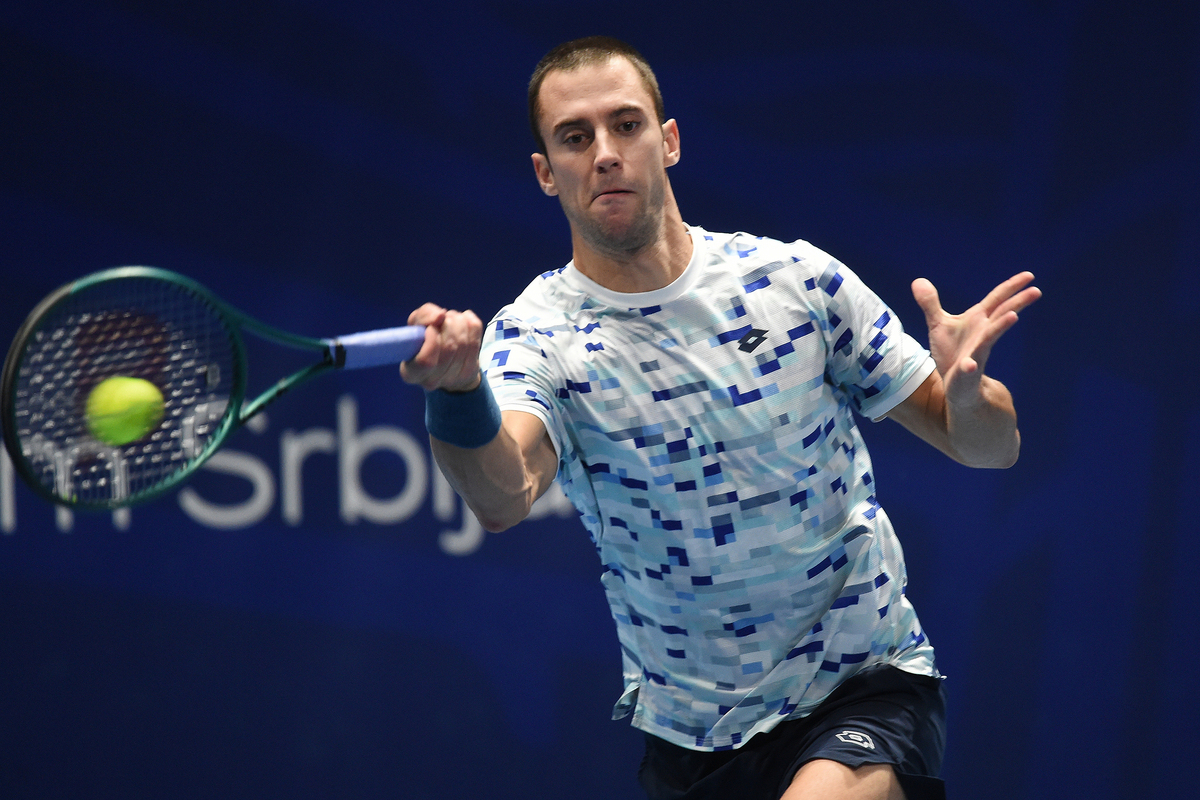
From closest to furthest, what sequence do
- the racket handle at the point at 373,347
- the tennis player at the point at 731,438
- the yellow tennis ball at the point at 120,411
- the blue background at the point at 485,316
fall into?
the racket handle at the point at 373,347
the yellow tennis ball at the point at 120,411
the tennis player at the point at 731,438
the blue background at the point at 485,316

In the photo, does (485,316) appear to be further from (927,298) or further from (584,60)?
(927,298)

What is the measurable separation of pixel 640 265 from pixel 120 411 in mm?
942

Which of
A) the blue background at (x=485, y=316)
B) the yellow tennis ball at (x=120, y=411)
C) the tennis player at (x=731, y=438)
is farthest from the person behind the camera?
the blue background at (x=485, y=316)

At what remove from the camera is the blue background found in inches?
144

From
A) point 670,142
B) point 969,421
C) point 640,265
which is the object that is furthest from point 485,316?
point 969,421

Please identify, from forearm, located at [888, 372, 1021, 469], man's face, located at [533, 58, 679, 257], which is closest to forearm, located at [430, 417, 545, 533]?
man's face, located at [533, 58, 679, 257]

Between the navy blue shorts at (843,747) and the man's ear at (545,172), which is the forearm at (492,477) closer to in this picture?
the man's ear at (545,172)

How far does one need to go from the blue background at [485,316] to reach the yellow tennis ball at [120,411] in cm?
193

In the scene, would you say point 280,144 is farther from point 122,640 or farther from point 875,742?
point 875,742

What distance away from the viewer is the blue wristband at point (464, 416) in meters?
1.82

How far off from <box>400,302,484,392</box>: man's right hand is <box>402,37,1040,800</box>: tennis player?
1.01ft

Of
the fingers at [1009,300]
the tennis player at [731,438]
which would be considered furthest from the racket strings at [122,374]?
the fingers at [1009,300]

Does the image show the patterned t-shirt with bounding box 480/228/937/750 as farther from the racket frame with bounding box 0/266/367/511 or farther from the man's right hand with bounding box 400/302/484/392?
the racket frame with bounding box 0/266/367/511

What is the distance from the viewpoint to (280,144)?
3.69 meters
